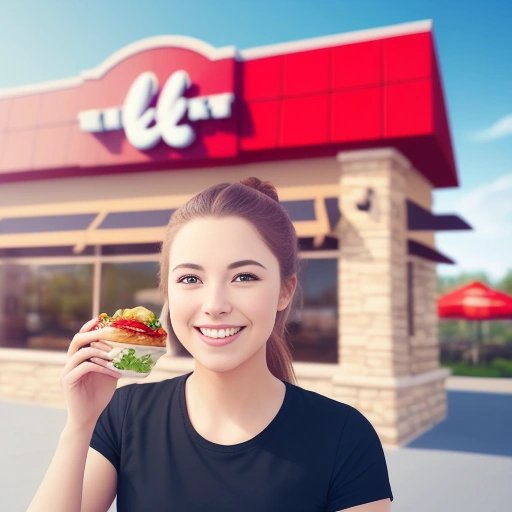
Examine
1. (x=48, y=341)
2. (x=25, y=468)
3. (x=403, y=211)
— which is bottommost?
(x=25, y=468)

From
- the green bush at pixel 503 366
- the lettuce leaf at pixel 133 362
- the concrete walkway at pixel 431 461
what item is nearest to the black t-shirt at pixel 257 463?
the lettuce leaf at pixel 133 362

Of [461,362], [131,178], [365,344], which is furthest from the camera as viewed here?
[461,362]

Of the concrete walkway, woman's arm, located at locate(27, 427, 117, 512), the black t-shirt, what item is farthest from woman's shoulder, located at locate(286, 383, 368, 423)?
the concrete walkway

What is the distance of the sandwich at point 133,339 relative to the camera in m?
2.03

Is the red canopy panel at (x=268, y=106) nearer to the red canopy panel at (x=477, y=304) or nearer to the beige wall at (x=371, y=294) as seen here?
the beige wall at (x=371, y=294)

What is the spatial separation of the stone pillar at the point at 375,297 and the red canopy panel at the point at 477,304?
841 centimetres

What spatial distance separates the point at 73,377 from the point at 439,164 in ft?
31.0

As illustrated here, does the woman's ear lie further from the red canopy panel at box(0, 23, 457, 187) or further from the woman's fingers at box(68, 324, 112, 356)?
the red canopy panel at box(0, 23, 457, 187)

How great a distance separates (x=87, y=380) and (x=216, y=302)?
52 centimetres

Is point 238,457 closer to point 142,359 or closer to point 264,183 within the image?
point 142,359

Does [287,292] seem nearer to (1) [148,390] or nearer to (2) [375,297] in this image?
(1) [148,390]

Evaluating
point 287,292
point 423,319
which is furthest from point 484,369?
point 287,292

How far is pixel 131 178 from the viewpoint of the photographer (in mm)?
11133

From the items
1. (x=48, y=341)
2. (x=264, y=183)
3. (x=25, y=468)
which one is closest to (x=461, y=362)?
(x=48, y=341)
